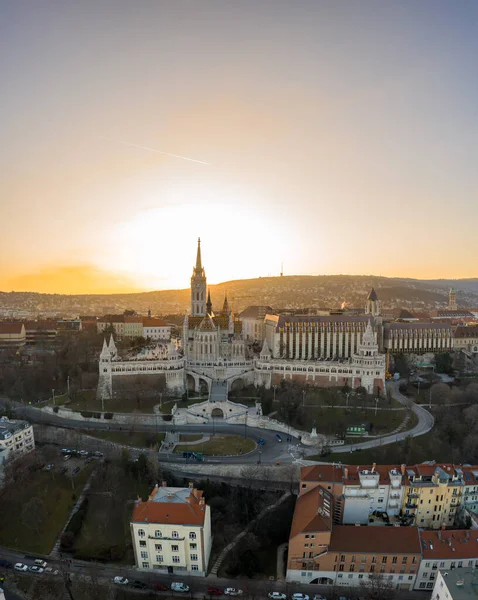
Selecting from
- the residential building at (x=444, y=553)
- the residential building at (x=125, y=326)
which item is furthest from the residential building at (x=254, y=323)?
the residential building at (x=444, y=553)

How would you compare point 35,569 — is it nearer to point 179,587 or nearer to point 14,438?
point 179,587

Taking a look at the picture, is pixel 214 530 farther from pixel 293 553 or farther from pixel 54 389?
pixel 54 389

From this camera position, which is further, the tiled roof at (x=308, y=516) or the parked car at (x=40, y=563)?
the parked car at (x=40, y=563)

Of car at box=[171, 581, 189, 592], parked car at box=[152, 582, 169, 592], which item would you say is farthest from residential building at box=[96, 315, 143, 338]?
car at box=[171, 581, 189, 592]

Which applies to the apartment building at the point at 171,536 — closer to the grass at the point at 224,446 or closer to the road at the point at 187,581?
the road at the point at 187,581

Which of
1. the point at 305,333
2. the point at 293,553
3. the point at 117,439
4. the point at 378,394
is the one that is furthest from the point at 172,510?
the point at 305,333

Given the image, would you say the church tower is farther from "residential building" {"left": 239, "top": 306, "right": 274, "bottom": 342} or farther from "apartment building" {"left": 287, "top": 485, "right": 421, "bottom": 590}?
"apartment building" {"left": 287, "top": 485, "right": 421, "bottom": 590}
